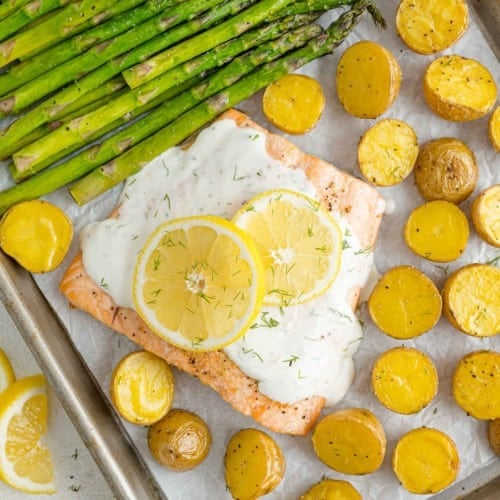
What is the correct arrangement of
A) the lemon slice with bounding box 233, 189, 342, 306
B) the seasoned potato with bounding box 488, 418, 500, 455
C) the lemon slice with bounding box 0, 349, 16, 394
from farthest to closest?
the lemon slice with bounding box 0, 349, 16, 394 → the seasoned potato with bounding box 488, 418, 500, 455 → the lemon slice with bounding box 233, 189, 342, 306

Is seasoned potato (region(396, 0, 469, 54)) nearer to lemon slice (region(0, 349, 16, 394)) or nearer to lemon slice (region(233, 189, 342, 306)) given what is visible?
lemon slice (region(233, 189, 342, 306))

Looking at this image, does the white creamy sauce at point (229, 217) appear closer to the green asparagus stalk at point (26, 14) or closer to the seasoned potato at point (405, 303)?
the seasoned potato at point (405, 303)

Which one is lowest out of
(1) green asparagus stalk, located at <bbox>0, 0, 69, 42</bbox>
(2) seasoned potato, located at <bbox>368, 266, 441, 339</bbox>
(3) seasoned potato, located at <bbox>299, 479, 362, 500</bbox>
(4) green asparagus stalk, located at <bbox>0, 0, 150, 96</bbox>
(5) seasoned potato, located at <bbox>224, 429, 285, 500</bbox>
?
(3) seasoned potato, located at <bbox>299, 479, 362, 500</bbox>

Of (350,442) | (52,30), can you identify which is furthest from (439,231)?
(52,30)

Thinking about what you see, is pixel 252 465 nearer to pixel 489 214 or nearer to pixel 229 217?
pixel 229 217

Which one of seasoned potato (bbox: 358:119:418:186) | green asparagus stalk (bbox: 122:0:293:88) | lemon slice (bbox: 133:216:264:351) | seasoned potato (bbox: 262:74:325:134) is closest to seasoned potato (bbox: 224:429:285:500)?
lemon slice (bbox: 133:216:264:351)

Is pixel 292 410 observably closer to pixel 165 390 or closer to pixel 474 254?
pixel 165 390
